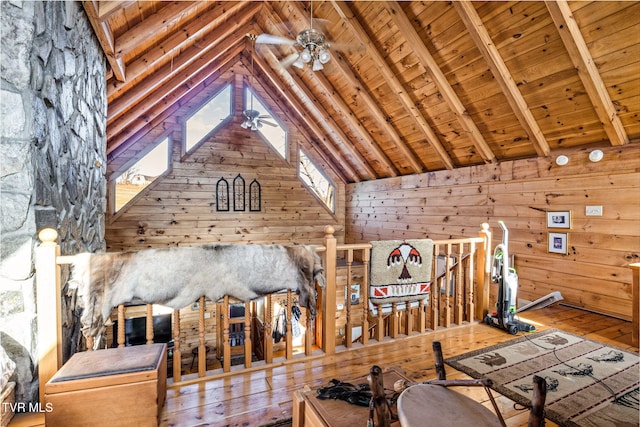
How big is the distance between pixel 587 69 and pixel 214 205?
6.34 metres

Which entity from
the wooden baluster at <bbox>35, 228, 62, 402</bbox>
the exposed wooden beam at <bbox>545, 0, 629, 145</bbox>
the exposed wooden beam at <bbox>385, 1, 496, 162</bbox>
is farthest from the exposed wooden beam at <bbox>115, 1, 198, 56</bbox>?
the exposed wooden beam at <bbox>545, 0, 629, 145</bbox>

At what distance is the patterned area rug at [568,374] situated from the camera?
73.7 inches

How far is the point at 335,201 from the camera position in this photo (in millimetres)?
8258

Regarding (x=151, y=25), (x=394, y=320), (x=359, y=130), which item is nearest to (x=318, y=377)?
(x=394, y=320)

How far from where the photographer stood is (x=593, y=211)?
12.0 feet

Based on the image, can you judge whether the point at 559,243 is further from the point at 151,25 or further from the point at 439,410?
the point at 151,25

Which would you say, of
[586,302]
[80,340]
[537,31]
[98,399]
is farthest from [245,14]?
[586,302]

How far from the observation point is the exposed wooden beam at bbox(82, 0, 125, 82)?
94.1 inches

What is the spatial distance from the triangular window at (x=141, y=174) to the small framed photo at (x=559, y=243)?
672 cm

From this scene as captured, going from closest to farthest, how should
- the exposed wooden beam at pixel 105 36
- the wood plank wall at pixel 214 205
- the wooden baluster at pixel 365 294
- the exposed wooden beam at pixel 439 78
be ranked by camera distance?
the exposed wooden beam at pixel 105 36
the wooden baluster at pixel 365 294
the exposed wooden beam at pixel 439 78
the wood plank wall at pixel 214 205

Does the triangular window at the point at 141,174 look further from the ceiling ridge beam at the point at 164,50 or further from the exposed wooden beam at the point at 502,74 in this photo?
the exposed wooden beam at the point at 502,74

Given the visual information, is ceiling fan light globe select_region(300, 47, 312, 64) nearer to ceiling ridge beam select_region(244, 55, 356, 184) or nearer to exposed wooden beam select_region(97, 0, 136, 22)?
exposed wooden beam select_region(97, 0, 136, 22)

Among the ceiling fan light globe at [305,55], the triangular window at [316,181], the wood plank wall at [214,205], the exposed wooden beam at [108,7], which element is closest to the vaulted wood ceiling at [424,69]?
the exposed wooden beam at [108,7]

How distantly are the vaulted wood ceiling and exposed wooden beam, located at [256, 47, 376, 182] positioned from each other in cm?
5
